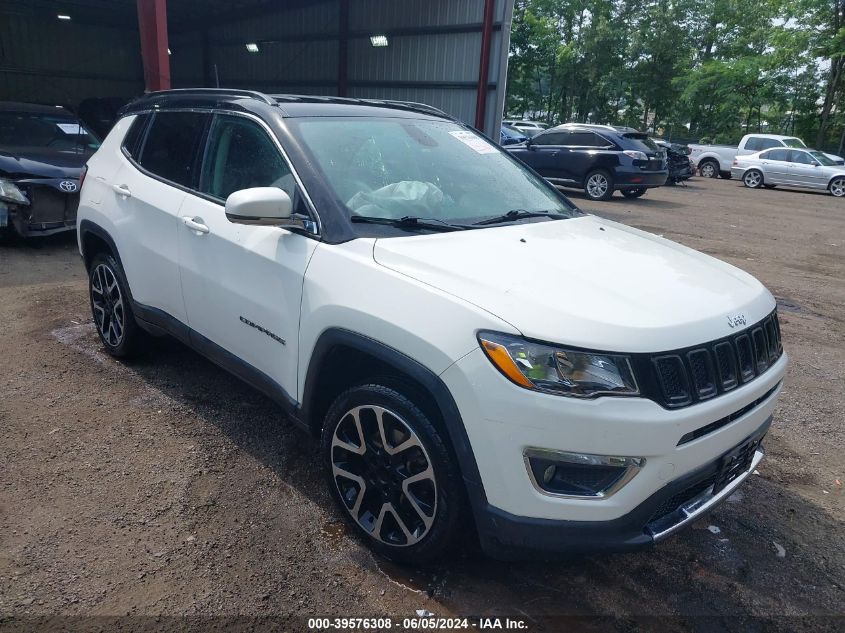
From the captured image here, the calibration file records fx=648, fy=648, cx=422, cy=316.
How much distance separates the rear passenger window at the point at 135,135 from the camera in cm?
418

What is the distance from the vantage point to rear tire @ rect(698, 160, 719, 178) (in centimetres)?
2423

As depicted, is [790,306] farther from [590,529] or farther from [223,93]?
[223,93]

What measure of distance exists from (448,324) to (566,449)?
56 cm

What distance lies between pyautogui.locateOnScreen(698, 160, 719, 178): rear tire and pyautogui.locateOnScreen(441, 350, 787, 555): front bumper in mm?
24798

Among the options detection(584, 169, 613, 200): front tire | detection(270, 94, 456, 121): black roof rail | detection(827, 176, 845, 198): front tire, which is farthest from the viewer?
detection(827, 176, 845, 198): front tire

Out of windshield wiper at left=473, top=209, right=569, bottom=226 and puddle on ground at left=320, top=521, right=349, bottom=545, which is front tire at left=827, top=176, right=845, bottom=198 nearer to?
windshield wiper at left=473, top=209, right=569, bottom=226

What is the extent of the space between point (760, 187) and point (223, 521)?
23.2 meters

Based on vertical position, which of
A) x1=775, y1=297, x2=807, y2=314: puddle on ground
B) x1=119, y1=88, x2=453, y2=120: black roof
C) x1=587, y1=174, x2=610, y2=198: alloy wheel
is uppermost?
x1=119, y1=88, x2=453, y2=120: black roof

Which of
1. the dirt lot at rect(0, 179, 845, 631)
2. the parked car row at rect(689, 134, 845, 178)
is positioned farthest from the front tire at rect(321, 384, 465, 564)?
the parked car row at rect(689, 134, 845, 178)

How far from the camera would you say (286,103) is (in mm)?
3291

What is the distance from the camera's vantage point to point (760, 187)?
21906 mm

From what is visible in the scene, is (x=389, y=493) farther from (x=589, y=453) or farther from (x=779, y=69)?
(x=779, y=69)

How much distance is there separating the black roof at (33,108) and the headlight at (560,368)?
916 centimetres

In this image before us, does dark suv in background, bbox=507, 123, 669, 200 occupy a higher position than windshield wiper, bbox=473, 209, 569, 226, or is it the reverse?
windshield wiper, bbox=473, 209, 569, 226
